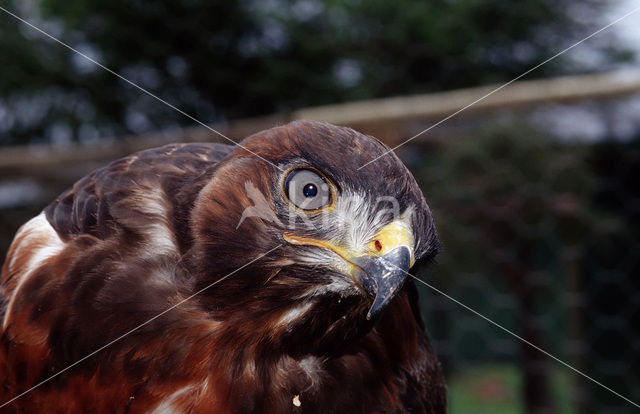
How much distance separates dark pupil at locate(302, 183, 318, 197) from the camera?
0.62m

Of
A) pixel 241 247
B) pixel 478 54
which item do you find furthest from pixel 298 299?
pixel 478 54

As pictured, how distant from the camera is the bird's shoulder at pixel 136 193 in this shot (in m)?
0.70

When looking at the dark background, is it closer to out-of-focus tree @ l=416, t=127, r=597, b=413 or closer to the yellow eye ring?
out-of-focus tree @ l=416, t=127, r=597, b=413

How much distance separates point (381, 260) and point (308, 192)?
0.30 ft

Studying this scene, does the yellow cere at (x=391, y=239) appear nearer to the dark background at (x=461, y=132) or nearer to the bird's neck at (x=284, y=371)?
the bird's neck at (x=284, y=371)

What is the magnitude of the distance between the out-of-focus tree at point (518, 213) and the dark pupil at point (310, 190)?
134cm

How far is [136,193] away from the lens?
72cm

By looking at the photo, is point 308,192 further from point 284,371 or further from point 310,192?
point 284,371

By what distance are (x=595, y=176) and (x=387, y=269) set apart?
5.71 feet

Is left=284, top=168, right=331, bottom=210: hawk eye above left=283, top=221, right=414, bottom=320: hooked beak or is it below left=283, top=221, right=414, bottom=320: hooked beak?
above

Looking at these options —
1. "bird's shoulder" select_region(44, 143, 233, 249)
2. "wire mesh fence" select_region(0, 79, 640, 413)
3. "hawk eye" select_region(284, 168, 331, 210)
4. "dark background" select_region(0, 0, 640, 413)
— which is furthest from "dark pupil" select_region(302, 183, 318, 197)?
"dark background" select_region(0, 0, 640, 413)

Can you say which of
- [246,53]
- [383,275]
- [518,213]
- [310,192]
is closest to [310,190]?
[310,192]

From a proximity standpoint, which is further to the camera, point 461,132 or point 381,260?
point 461,132

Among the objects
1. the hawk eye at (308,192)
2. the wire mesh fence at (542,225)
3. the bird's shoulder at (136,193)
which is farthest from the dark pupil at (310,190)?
the wire mesh fence at (542,225)
